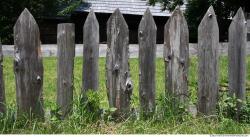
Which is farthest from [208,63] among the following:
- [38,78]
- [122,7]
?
[122,7]

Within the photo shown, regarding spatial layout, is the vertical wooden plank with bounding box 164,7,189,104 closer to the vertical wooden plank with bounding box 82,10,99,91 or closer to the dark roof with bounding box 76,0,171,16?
the vertical wooden plank with bounding box 82,10,99,91

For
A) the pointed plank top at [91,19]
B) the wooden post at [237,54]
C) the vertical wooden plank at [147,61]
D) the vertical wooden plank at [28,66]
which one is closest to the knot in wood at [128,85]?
the vertical wooden plank at [147,61]

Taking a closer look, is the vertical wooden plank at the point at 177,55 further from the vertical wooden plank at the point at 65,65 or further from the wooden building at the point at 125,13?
the wooden building at the point at 125,13

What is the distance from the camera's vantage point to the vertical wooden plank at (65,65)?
484 cm

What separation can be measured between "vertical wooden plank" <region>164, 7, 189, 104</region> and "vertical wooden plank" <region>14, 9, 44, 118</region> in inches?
52.0

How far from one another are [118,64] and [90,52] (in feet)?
1.06

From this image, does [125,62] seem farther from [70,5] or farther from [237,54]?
[70,5]

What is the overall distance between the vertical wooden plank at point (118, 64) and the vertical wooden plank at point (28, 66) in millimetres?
715

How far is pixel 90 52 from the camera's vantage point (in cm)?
489

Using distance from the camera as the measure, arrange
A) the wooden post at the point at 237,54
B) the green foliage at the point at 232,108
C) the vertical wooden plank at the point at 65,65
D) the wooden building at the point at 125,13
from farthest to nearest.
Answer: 1. the wooden building at the point at 125,13
2. the green foliage at the point at 232,108
3. the wooden post at the point at 237,54
4. the vertical wooden plank at the point at 65,65

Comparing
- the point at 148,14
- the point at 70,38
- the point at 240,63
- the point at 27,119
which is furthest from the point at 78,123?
the point at 240,63

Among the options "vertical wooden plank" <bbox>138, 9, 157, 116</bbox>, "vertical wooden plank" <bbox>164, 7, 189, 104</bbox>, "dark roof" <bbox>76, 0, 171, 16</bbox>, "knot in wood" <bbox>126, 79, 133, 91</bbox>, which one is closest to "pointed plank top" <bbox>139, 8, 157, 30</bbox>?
"vertical wooden plank" <bbox>138, 9, 157, 116</bbox>

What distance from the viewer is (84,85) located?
4.98 m

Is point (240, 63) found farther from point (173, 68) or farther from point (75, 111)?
point (75, 111)
